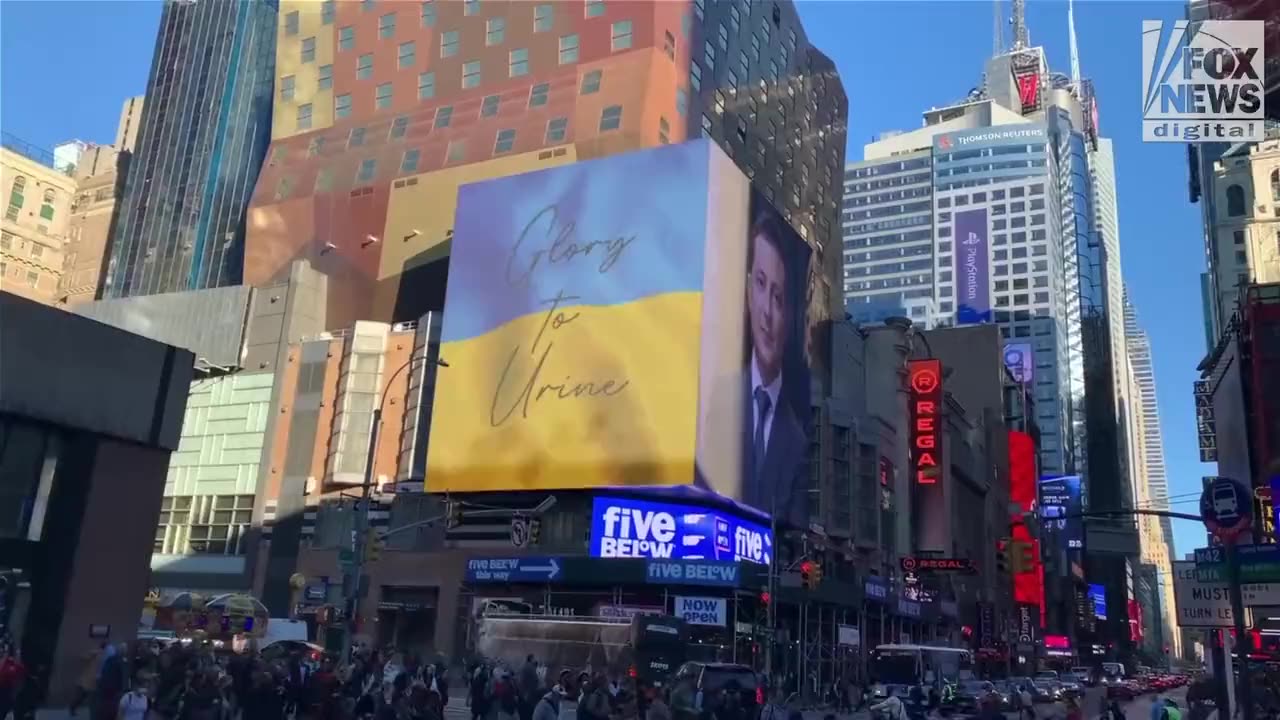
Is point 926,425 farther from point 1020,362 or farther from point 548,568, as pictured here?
point 1020,362

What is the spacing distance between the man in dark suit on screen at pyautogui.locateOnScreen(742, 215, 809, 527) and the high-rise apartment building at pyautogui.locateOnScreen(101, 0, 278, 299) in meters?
43.0

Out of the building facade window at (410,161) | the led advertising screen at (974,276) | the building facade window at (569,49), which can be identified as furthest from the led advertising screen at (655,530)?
the led advertising screen at (974,276)

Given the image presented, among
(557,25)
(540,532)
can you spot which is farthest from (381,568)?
(557,25)

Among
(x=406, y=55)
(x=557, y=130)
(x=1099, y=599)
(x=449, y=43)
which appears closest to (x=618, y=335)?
(x=557, y=130)

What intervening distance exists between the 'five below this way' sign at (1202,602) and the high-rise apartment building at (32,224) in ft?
300

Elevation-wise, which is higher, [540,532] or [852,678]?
[540,532]

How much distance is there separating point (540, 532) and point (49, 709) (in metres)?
29.9

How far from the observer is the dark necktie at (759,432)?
188 ft

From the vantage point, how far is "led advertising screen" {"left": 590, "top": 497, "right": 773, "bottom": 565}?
172 ft

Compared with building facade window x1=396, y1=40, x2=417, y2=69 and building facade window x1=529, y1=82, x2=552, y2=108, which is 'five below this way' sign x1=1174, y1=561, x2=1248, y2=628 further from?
building facade window x1=396, y1=40, x2=417, y2=69

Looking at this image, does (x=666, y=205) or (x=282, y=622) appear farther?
(x=666, y=205)

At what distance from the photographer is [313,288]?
234 ft

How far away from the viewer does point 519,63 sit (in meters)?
70.5

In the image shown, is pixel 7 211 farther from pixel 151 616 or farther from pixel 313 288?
pixel 151 616
